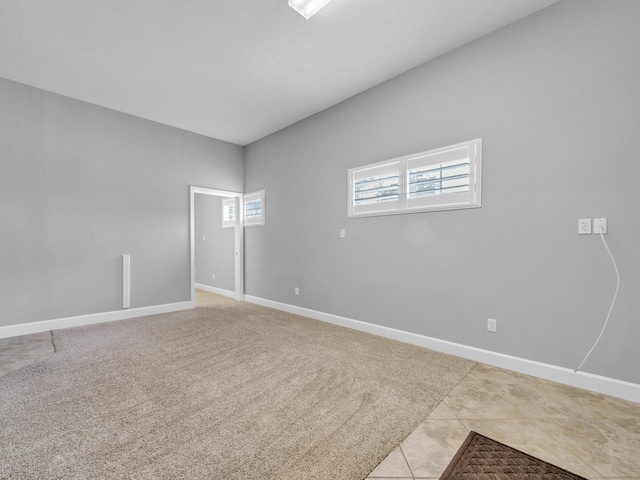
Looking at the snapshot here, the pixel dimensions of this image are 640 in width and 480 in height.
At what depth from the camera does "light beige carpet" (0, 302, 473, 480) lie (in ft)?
4.65

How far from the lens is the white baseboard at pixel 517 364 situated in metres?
2.05

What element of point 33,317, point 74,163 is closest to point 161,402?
point 33,317

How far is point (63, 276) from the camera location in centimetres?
375

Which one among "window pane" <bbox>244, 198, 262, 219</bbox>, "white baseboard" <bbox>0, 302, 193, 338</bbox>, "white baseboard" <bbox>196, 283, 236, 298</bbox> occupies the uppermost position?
"window pane" <bbox>244, 198, 262, 219</bbox>

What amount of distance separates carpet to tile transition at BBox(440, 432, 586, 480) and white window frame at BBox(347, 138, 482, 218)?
1.99 m

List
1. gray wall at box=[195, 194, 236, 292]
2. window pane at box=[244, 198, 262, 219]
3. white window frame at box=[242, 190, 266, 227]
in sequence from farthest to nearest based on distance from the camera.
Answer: gray wall at box=[195, 194, 236, 292] → window pane at box=[244, 198, 262, 219] → white window frame at box=[242, 190, 266, 227]

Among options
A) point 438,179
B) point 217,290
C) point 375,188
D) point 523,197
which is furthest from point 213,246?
point 523,197

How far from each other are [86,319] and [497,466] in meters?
4.85

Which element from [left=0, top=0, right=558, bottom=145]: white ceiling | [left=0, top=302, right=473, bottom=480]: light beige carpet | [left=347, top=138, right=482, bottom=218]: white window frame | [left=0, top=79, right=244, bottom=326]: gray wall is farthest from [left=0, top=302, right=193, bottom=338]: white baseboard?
[left=347, top=138, right=482, bottom=218]: white window frame

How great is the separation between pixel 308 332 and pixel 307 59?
10.5 feet

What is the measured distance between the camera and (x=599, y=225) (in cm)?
213

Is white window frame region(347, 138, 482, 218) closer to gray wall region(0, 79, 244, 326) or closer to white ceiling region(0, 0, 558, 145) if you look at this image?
white ceiling region(0, 0, 558, 145)

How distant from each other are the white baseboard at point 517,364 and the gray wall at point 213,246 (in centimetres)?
328

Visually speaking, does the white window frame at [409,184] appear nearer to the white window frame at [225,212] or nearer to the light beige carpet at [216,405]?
the light beige carpet at [216,405]
